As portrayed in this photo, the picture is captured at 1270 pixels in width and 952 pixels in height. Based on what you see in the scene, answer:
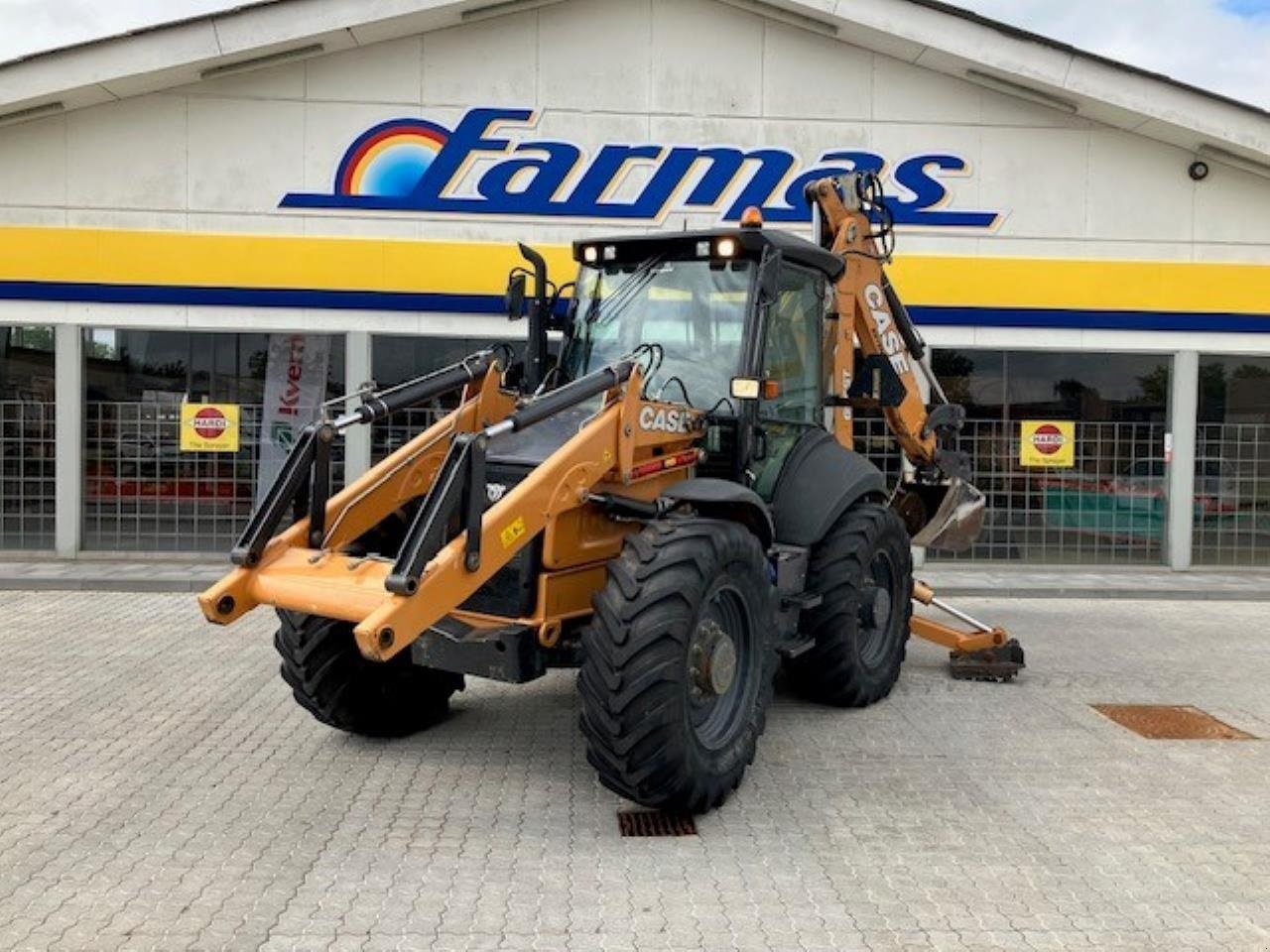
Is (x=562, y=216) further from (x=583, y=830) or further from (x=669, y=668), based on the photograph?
(x=583, y=830)

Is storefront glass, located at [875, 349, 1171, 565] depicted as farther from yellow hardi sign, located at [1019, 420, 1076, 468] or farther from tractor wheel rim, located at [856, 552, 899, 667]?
tractor wheel rim, located at [856, 552, 899, 667]

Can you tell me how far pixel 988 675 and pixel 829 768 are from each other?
2.46 meters

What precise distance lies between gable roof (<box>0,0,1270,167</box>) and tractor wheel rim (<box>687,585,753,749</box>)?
8.40m

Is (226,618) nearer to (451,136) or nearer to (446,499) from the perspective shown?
(446,499)

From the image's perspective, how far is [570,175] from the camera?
12094 mm

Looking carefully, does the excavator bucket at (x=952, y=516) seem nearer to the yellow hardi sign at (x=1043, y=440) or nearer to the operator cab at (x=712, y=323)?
the operator cab at (x=712, y=323)

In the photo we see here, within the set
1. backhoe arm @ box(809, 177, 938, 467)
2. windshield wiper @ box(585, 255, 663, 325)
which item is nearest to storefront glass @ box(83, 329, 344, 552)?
backhoe arm @ box(809, 177, 938, 467)

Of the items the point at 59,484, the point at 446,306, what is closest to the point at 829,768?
the point at 446,306

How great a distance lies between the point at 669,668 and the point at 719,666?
533 millimetres

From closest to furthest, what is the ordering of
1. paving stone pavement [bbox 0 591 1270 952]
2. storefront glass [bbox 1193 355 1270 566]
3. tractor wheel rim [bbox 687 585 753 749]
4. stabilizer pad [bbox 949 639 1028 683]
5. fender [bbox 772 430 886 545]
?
paving stone pavement [bbox 0 591 1270 952], tractor wheel rim [bbox 687 585 753 749], fender [bbox 772 430 886 545], stabilizer pad [bbox 949 639 1028 683], storefront glass [bbox 1193 355 1270 566]

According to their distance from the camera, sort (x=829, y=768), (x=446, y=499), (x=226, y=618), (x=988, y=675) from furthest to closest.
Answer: (x=988, y=675), (x=829, y=768), (x=226, y=618), (x=446, y=499)

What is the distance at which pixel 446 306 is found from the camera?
39.3 ft

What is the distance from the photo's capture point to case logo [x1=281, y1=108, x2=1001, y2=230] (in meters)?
12.0

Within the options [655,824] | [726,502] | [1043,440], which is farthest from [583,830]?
[1043,440]
